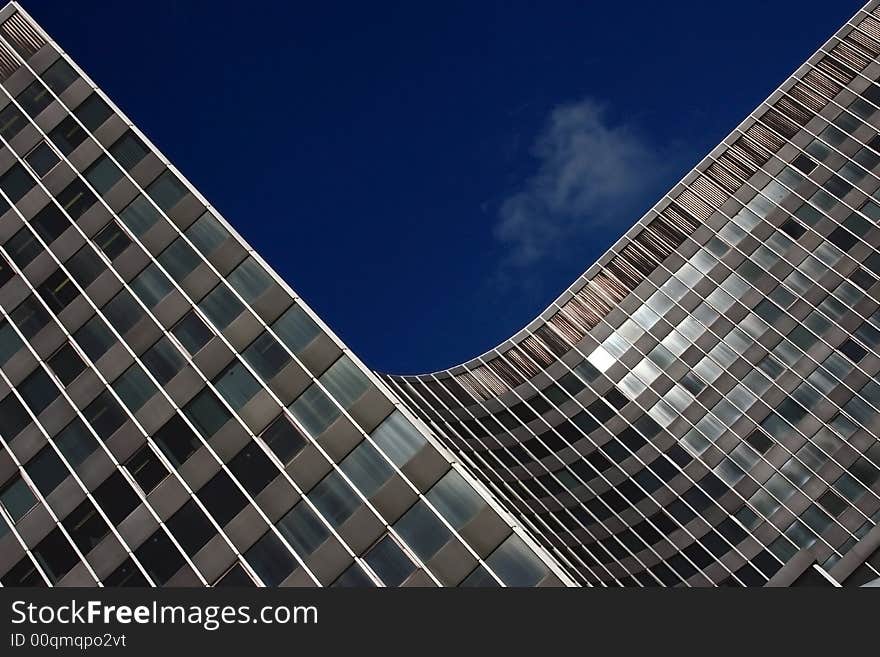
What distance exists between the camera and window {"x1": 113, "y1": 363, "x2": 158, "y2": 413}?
123 ft

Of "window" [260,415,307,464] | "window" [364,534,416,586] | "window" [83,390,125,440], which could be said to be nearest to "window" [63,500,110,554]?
"window" [83,390,125,440]

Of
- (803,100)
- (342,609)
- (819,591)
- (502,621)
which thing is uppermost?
(803,100)

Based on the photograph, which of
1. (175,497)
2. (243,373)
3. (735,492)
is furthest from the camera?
(735,492)

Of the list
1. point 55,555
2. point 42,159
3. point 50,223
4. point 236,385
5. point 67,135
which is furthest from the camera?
point 67,135

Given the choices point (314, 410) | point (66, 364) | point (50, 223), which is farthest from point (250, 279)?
point (50, 223)

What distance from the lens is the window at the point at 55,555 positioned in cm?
3447

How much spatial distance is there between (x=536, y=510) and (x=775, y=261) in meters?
27.1

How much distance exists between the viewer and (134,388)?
125 feet

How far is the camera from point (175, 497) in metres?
Result: 34.7

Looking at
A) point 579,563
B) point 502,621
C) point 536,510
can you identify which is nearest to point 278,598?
point 502,621

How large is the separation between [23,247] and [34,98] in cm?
1013

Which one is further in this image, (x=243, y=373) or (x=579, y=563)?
(x=579, y=563)

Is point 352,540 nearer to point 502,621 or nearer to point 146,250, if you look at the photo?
point 502,621

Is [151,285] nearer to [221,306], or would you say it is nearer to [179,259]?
[179,259]
